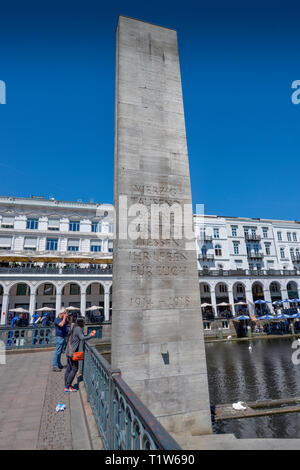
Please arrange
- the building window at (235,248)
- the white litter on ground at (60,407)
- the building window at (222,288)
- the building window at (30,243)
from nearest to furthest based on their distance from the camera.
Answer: the white litter on ground at (60,407) < the building window at (30,243) < the building window at (222,288) < the building window at (235,248)

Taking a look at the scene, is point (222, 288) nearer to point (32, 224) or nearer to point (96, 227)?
point (96, 227)

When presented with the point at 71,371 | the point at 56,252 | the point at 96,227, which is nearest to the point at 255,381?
the point at 71,371

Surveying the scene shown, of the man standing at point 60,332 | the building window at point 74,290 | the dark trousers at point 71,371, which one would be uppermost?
the building window at point 74,290

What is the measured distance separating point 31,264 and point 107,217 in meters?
14.8

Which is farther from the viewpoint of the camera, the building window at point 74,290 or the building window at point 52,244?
the building window at point 52,244

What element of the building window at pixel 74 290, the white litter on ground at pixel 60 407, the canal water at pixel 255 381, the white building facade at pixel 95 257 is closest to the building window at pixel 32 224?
the white building facade at pixel 95 257

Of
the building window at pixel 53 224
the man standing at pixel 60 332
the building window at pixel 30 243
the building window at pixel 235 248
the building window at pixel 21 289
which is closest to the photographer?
the man standing at pixel 60 332

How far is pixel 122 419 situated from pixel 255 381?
47.4ft

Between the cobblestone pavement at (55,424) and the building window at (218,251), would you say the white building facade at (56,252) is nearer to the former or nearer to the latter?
the building window at (218,251)

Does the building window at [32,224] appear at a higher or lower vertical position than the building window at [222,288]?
higher

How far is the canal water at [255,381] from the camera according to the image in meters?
8.64

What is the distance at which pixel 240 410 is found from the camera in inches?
363

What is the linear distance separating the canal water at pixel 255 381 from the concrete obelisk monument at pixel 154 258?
326 centimetres
